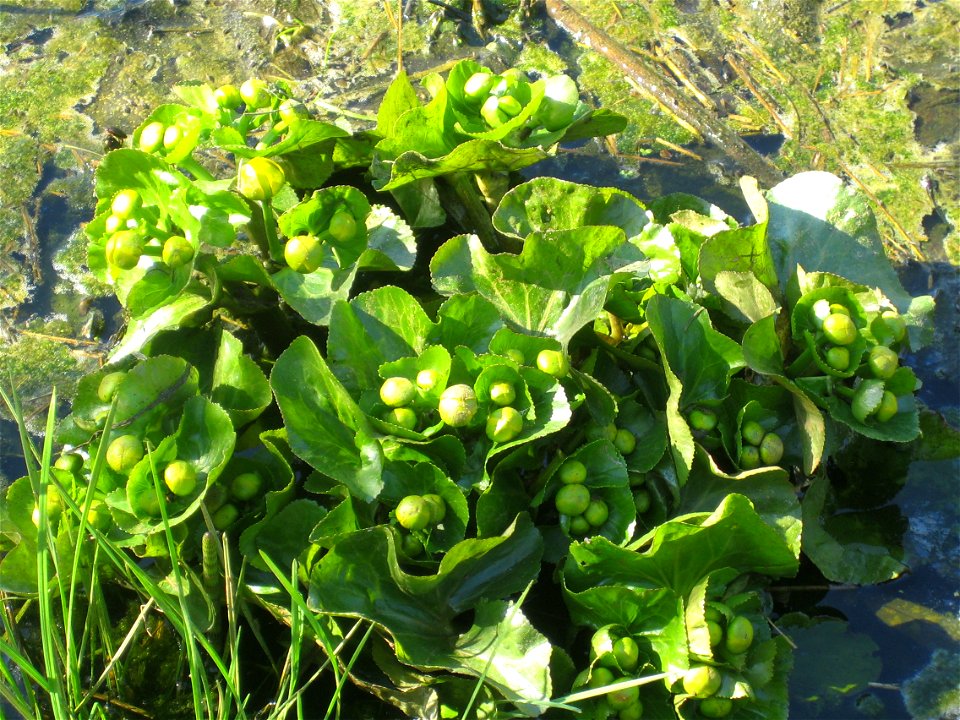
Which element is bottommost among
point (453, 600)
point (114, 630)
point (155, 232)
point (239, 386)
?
point (114, 630)

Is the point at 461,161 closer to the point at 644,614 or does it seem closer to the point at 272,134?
the point at 272,134

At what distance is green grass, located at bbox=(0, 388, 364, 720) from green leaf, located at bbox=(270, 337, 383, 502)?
0.20m

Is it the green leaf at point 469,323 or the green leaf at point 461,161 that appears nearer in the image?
the green leaf at point 469,323

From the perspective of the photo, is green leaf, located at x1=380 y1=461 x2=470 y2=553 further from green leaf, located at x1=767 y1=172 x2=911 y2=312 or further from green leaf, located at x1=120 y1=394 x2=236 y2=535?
green leaf, located at x1=767 y1=172 x2=911 y2=312

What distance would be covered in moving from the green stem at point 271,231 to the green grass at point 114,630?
2.04 feet

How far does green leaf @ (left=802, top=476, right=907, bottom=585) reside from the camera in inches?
75.0

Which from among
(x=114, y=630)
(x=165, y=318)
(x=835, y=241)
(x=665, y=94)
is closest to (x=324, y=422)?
(x=165, y=318)

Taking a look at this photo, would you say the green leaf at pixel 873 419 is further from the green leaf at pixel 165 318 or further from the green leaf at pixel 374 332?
the green leaf at pixel 165 318

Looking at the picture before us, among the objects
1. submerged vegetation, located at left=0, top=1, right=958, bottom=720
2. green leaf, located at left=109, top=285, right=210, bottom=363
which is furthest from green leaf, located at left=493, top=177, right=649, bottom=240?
green leaf, located at left=109, top=285, right=210, bottom=363

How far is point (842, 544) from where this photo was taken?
2010 millimetres

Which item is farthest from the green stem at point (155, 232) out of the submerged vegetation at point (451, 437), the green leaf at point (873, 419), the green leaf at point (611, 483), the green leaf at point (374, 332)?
the green leaf at point (873, 419)

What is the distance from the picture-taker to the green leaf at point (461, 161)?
2070 mm

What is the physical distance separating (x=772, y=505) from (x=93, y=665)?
1.38 metres

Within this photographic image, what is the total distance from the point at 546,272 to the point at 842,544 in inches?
35.3
